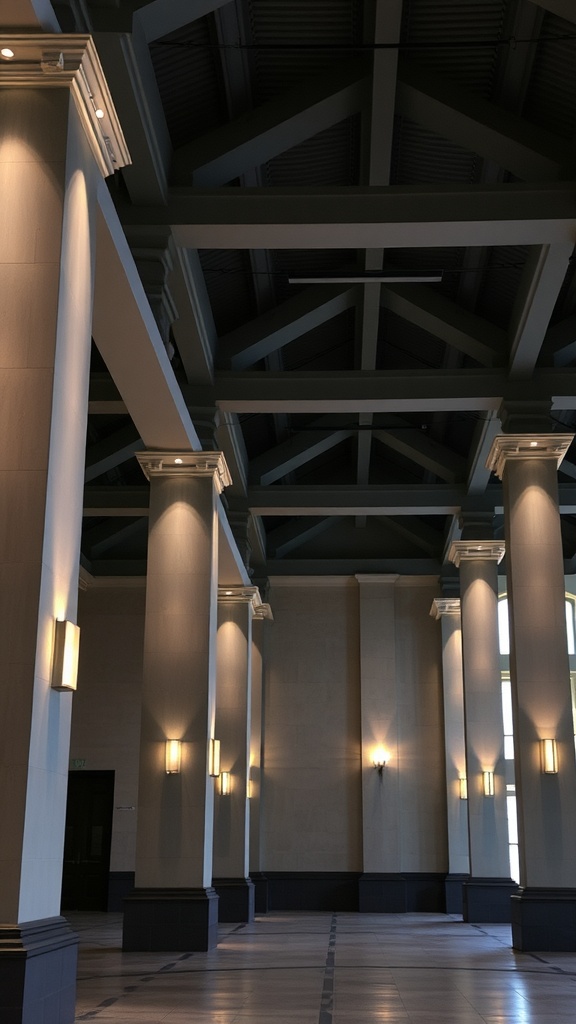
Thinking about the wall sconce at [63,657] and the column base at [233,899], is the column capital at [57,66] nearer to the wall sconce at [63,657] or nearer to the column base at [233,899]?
the wall sconce at [63,657]

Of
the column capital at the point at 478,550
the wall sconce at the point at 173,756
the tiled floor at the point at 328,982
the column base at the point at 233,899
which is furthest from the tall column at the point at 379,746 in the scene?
the wall sconce at the point at 173,756

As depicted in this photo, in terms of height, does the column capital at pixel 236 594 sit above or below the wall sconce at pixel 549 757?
above

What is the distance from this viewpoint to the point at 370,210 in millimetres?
12289

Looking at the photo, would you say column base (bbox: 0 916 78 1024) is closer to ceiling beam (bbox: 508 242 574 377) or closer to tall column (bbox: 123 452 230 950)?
tall column (bbox: 123 452 230 950)

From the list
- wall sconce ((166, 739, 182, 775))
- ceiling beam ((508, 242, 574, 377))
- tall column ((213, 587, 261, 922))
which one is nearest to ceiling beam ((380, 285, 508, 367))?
ceiling beam ((508, 242, 574, 377))

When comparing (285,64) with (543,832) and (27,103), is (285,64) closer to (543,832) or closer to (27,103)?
(27,103)

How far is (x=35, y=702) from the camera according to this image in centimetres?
665

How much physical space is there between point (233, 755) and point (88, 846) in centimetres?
615

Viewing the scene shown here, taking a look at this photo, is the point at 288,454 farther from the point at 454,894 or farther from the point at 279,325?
the point at 454,894

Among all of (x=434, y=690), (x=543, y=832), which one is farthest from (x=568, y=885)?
(x=434, y=690)

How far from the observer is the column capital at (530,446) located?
52.4 ft

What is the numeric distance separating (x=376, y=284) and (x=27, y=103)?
9.03 m

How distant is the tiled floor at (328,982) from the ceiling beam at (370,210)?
7.76m

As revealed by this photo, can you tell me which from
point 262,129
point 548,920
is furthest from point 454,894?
point 262,129
